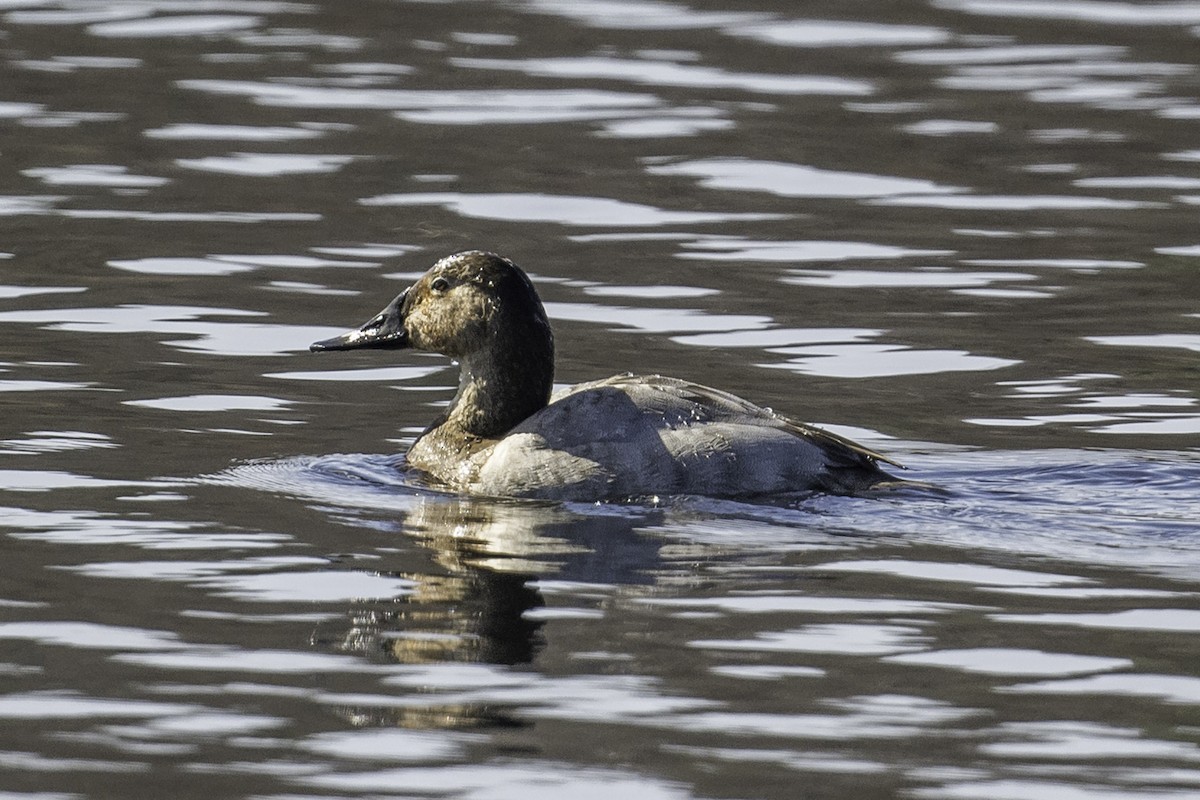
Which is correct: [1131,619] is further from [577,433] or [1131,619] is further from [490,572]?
[577,433]

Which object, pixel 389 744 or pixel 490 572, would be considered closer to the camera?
pixel 389 744

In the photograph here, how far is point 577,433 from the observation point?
8.66 m

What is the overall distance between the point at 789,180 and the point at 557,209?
181 centimetres

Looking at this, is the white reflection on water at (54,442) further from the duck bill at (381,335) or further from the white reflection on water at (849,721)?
the white reflection on water at (849,721)

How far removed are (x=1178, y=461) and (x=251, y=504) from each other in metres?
3.64

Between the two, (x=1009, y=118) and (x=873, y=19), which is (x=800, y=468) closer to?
(x=1009, y=118)

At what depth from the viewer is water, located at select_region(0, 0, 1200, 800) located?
590cm

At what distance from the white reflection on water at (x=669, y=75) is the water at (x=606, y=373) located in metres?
0.09

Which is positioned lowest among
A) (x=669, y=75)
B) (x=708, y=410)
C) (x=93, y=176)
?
(x=708, y=410)

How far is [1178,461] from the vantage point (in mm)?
9172

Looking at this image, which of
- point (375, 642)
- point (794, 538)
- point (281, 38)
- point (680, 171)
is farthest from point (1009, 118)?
point (375, 642)

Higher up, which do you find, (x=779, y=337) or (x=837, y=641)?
(x=779, y=337)

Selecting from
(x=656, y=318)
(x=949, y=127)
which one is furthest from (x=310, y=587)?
(x=949, y=127)

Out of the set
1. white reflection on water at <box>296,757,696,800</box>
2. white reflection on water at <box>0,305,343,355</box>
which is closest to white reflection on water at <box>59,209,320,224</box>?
white reflection on water at <box>0,305,343,355</box>
